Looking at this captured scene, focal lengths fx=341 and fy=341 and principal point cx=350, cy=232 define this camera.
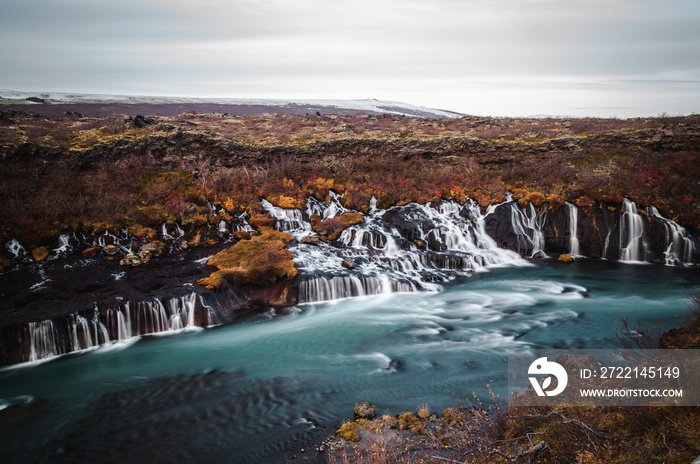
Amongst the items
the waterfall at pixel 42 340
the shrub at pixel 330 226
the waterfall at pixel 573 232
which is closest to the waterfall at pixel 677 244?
the waterfall at pixel 573 232

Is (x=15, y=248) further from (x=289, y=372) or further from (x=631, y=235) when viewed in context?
(x=631, y=235)

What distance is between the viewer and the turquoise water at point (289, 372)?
6.98 m

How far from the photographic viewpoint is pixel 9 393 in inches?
341

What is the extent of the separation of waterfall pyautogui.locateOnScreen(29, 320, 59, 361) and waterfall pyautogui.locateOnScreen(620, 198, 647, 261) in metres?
25.3

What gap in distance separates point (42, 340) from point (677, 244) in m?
27.3

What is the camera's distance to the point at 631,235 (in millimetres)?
18516

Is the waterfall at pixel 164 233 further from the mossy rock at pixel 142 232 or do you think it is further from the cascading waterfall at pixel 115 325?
the cascading waterfall at pixel 115 325

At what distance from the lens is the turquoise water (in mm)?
6984

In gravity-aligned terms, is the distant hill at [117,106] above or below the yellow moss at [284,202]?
above

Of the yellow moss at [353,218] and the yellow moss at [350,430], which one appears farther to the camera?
the yellow moss at [353,218]

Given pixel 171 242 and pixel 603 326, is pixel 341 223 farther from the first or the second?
pixel 603 326

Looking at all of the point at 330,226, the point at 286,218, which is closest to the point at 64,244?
the point at 286,218

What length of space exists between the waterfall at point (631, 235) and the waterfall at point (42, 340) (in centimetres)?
2527

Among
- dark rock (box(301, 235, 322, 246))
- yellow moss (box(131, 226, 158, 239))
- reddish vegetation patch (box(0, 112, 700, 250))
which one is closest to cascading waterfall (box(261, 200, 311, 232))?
reddish vegetation patch (box(0, 112, 700, 250))
